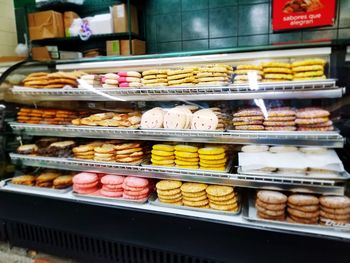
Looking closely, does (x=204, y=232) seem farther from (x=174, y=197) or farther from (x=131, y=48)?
(x=131, y=48)

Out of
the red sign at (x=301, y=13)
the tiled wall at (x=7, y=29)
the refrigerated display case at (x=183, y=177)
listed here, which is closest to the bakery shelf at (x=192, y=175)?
the refrigerated display case at (x=183, y=177)

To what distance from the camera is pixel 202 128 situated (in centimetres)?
184

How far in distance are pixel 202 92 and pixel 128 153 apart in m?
0.76

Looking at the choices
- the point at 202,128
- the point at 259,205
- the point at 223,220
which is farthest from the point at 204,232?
the point at 202,128

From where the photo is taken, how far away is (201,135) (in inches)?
71.6

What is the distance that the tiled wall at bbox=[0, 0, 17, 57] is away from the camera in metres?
4.11

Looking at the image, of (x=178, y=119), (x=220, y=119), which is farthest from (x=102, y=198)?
(x=220, y=119)

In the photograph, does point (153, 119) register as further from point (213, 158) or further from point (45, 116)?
point (45, 116)

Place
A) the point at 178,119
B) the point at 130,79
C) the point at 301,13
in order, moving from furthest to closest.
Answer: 1. the point at 301,13
2. the point at 130,79
3. the point at 178,119

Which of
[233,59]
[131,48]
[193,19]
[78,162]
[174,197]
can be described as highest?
[193,19]

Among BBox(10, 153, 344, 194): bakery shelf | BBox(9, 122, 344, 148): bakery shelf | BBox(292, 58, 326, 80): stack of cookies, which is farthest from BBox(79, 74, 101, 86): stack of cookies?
BBox(292, 58, 326, 80): stack of cookies

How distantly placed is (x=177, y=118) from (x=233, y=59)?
0.56 m

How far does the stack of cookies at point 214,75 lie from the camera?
5.82 feet

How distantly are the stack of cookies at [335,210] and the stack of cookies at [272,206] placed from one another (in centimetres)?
22
